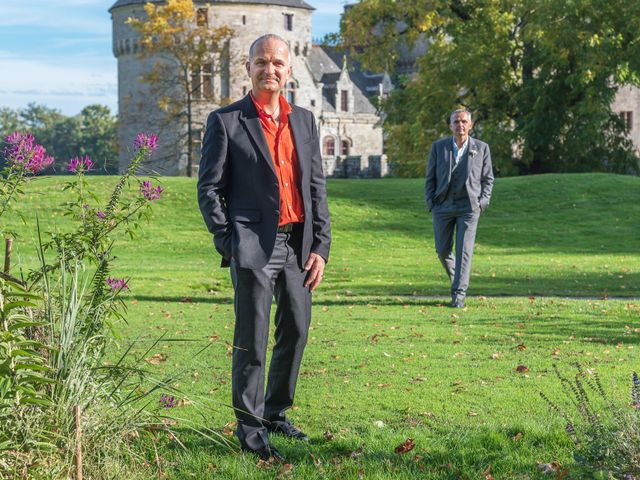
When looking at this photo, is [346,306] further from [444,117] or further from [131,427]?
[444,117]

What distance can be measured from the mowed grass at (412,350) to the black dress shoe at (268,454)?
0.07 m

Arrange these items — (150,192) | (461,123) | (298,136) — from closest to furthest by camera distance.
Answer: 1. (298,136)
2. (150,192)
3. (461,123)

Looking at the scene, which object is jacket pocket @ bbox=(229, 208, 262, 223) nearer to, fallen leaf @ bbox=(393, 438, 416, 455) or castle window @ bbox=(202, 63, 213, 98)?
fallen leaf @ bbox=(393, 438, 416, 455)

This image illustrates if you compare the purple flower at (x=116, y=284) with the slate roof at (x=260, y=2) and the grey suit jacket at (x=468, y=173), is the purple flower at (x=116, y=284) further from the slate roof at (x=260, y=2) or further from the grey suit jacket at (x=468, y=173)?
the slate roof at (x=260, y=2)

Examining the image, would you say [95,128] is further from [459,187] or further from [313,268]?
[313,268]

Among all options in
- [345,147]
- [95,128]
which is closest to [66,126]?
[95,128]

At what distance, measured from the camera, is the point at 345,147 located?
97.6m

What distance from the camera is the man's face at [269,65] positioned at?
248 inches

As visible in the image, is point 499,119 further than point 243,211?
Yes

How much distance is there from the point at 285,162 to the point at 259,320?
89cm

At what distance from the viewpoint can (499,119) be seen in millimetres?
47625

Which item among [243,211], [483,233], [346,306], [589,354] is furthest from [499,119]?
[243,211]

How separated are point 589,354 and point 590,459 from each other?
193 inches

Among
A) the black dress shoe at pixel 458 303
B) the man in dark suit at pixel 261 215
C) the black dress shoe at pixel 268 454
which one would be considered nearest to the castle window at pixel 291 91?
the black dress shoe at pixel 458 303
